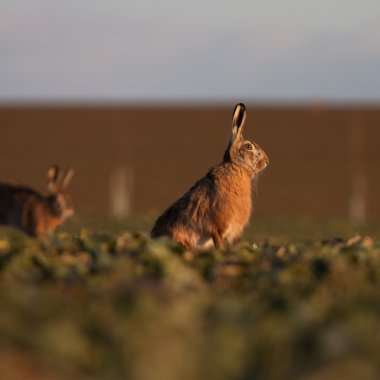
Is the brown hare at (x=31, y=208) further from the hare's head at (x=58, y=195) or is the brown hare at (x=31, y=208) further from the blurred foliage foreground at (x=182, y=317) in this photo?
the blurred foliage foreground at (x=182, y=317)

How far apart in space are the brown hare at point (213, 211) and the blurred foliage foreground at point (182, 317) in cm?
299

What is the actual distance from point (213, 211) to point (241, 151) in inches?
46.5

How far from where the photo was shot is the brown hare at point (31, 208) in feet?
63.8

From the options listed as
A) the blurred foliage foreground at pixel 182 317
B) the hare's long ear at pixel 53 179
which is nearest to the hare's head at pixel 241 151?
the blurred foliage foreground at pixel 182 317

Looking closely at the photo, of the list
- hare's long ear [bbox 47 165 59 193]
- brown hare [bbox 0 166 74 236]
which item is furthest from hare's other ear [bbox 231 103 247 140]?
hare's long ear [bbox 47 165 59 193]

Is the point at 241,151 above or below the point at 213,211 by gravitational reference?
above

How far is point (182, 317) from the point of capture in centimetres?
461

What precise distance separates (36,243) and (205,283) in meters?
2.03

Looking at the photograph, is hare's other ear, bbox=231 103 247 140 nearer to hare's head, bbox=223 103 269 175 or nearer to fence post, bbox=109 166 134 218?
hare's head, bbox=223 103 269 175

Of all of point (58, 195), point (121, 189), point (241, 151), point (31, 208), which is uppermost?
point (241, 151)

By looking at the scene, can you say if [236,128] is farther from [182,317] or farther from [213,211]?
[182,317]

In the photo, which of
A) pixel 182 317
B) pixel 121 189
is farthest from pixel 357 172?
pixel 182 317

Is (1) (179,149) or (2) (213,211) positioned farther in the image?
(1) (179,149)

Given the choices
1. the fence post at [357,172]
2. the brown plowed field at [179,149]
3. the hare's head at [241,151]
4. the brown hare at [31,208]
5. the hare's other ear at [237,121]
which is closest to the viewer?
the hare's other ear at [237,121]
